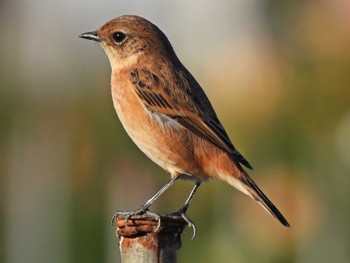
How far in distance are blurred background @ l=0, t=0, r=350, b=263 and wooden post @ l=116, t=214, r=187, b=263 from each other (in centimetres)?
454

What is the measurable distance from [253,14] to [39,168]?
2.96 meters

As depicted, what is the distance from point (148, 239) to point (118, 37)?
8.49ft

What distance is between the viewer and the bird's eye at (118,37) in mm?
6336

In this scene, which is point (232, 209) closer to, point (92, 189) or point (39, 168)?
point (92, 189)

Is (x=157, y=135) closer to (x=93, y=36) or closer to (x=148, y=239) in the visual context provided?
(x=93, y=36)

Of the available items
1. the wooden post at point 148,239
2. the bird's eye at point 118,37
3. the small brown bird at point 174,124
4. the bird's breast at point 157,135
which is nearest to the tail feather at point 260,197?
the small brown bird at point 174,124

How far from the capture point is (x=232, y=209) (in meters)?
9.88

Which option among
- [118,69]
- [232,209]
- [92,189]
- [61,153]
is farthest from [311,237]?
[118,69]

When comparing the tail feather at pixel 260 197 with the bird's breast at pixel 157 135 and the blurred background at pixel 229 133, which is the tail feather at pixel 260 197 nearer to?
the bird's breast at pixel 157 135

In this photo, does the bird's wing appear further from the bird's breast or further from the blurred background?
the blurred background

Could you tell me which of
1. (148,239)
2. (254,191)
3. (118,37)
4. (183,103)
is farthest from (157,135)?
(148,239)

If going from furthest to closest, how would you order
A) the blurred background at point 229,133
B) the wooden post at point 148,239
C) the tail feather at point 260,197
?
the blurred background at point 229,133 < the tail feather at point 260,197 < the wooden post at point 148,239

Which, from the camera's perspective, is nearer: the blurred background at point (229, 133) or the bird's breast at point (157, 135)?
the bird's breast at point (157, 135)

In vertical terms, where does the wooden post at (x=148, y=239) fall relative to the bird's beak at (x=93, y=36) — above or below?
below
